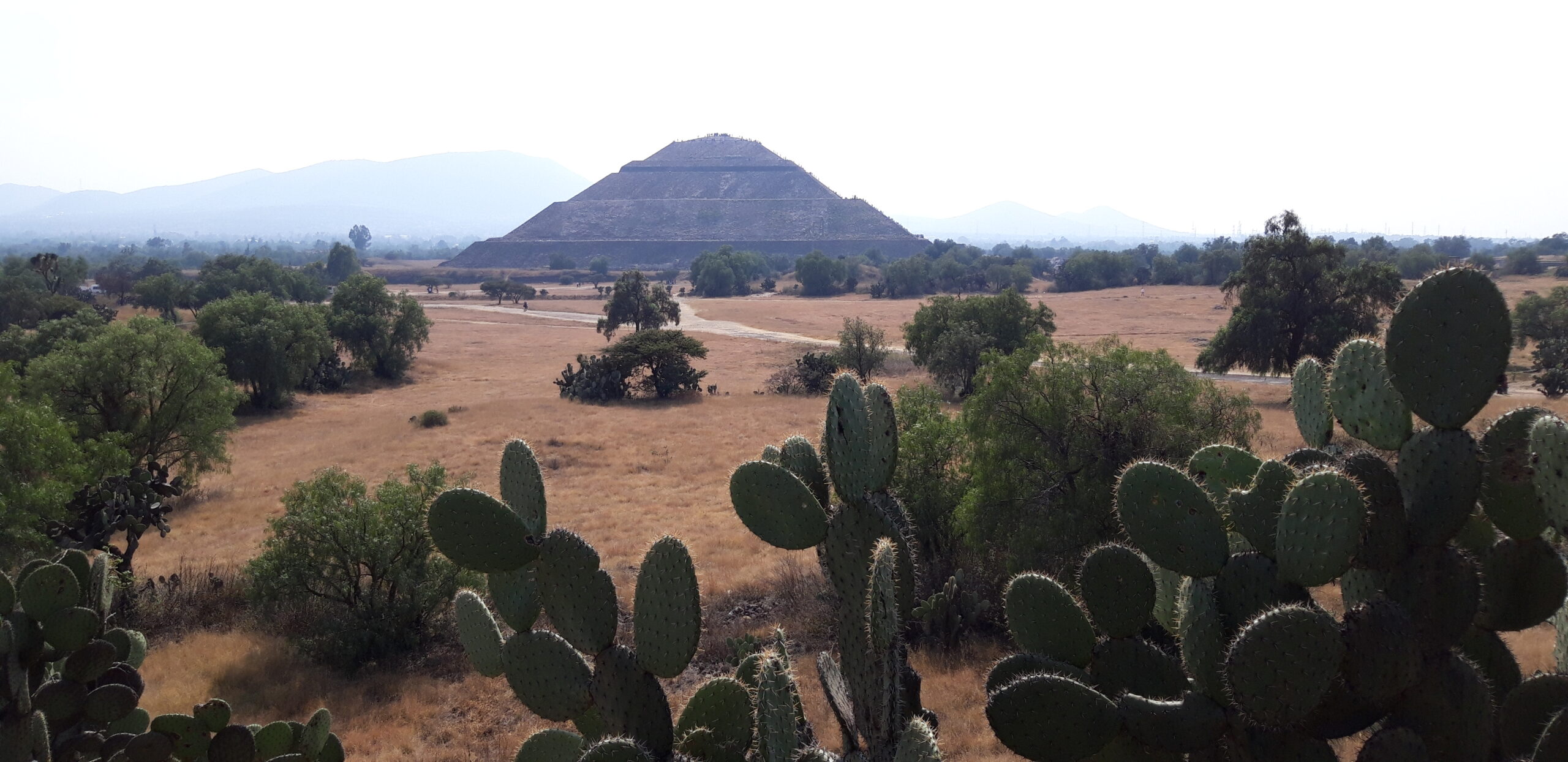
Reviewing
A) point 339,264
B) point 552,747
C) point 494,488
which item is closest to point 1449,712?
point 552,747

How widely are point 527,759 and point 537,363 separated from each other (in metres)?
52.4

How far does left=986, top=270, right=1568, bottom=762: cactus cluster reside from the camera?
340 cm

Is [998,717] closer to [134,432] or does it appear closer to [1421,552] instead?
[1421,552]

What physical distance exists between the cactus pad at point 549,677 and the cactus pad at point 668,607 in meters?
0.56

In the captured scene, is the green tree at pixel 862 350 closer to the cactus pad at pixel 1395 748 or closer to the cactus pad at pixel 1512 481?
the cactus pad at pixel 1512 481

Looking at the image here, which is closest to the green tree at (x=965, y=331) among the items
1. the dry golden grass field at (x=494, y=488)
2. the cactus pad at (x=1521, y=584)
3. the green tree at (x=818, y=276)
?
the dry golden grass field at (x=494, y=488)

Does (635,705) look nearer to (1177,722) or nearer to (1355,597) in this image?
(1177,722)

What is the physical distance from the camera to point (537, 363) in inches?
2168

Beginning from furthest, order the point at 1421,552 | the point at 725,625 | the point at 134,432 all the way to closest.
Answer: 1. the point at 134,432
2. the point at 725,625
3. the point at 1421,552

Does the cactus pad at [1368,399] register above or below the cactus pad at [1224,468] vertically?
above

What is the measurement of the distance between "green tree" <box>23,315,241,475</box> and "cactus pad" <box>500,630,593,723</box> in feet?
68.8

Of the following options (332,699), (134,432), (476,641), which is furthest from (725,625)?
(134,432)

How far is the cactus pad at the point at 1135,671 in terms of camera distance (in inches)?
167

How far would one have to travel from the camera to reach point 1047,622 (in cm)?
428
